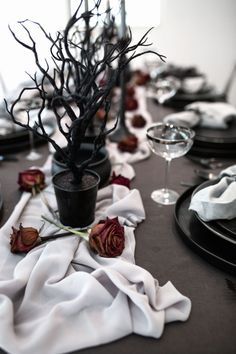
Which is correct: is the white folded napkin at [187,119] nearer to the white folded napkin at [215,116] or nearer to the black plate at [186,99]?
the white folded napkin at [215,116]

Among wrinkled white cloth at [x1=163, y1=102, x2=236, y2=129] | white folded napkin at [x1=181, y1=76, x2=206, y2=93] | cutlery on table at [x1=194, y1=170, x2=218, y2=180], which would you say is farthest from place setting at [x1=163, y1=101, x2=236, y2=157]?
white folded napkin at [x1=181, y1=76, x2=206, y2=93]

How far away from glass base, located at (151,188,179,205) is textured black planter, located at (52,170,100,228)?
7.0 inches

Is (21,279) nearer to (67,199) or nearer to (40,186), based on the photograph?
(67,199)

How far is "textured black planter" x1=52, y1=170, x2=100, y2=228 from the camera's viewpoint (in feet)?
1.97

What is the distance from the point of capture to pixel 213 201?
1.95ft

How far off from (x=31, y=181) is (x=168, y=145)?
306 mm

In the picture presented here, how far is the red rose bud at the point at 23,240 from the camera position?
562mm

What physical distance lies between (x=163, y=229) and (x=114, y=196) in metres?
0.13

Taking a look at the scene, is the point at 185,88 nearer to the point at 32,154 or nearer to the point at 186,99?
the point at 186,99


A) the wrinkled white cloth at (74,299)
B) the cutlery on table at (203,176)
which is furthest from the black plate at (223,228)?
the cutlery on table at (203,176)

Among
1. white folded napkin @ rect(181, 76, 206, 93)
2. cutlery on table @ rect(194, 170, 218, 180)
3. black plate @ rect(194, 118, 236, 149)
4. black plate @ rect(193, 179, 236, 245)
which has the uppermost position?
white folded napkin @ rect(181, 76, 206, 93)

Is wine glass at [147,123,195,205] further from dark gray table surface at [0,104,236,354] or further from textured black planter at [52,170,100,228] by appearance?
textured black planter at [52,170,100,228]

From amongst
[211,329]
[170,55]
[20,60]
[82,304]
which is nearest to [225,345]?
[211,329]

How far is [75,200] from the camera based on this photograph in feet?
1.97
